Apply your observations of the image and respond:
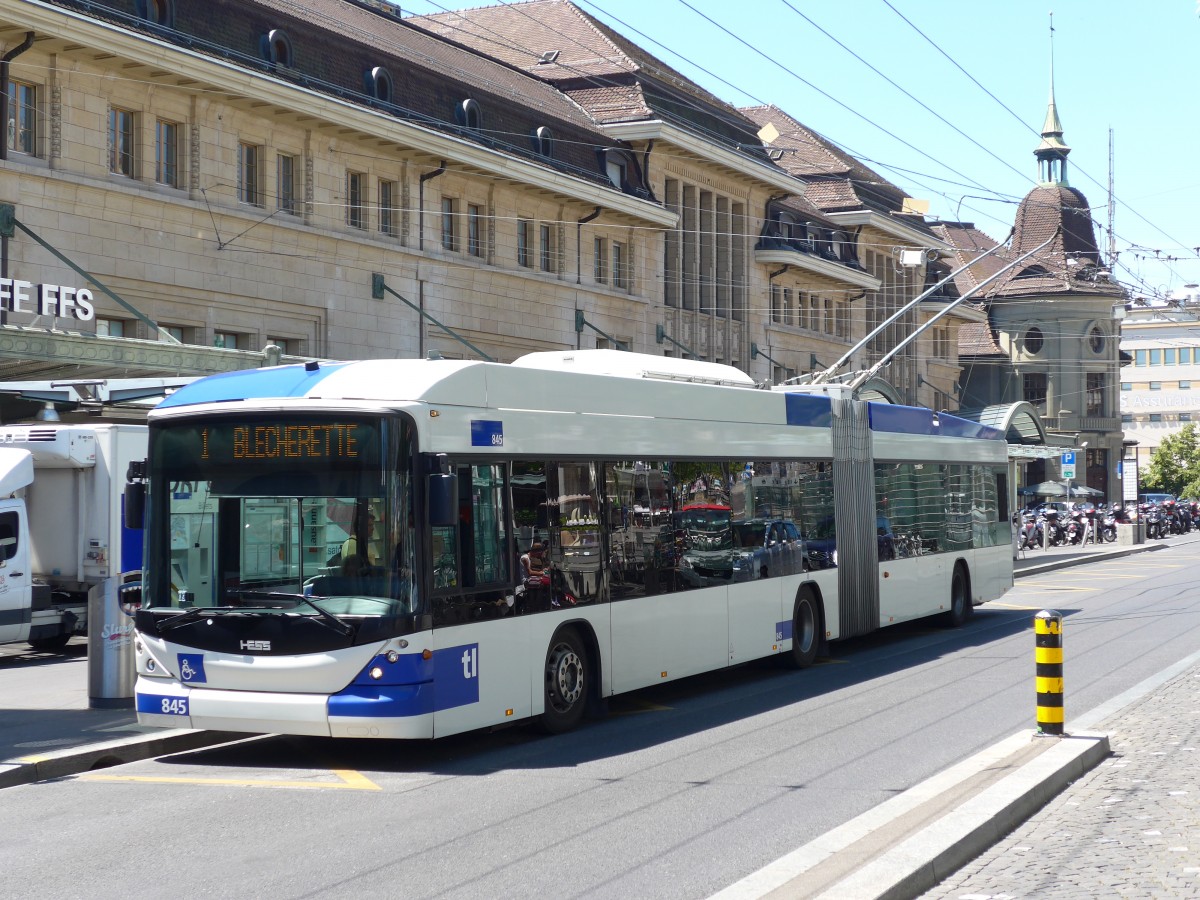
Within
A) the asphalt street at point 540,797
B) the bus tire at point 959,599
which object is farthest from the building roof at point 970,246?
the asphalt street at point 540,797

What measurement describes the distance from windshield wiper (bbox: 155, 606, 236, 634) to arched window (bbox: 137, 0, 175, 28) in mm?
17459

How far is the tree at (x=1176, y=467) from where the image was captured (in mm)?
97250

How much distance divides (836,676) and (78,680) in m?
7.56

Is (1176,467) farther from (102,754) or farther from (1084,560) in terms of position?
(102,754)

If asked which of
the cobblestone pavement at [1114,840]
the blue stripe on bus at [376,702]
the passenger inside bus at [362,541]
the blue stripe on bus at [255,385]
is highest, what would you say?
the blue stripe on bus at [255,385]

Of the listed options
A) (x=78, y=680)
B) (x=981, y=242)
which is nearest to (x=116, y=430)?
(x=78, y=680)

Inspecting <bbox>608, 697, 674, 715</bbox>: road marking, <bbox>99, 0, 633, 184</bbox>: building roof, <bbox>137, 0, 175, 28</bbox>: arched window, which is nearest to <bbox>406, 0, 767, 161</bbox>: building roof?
<bbox>99, 0, 633, 184</bbox>: building roof

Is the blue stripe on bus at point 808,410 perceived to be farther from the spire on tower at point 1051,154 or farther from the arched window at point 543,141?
the spire on tower at point 1051,154

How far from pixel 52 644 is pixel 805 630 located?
9148mm

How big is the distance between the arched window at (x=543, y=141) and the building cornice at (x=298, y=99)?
91 cm

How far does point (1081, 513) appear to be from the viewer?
56000 millimetres

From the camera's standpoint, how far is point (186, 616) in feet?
34.6

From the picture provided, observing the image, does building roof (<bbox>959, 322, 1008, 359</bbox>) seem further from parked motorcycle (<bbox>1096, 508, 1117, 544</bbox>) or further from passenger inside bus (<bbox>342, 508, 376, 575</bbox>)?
passenger inside bus (<bbox>342, 508, 376, 575</bbox>)

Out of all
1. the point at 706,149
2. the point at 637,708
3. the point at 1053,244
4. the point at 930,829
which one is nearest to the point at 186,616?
the point at 637,708
